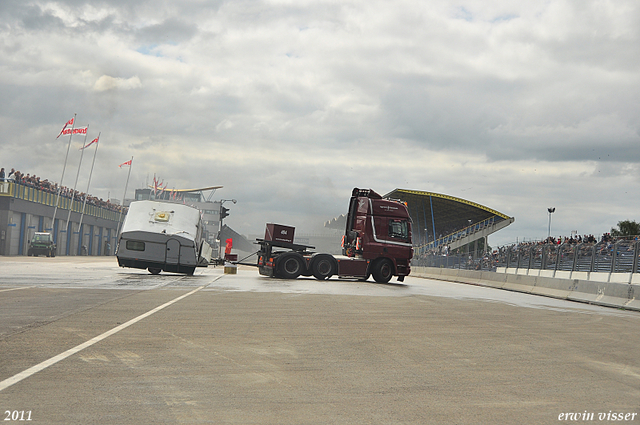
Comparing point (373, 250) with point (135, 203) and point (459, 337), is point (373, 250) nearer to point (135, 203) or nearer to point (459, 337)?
point (135, 203)

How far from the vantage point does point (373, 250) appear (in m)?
28.3

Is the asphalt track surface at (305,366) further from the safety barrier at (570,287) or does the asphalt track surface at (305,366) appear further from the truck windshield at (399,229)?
the truck windshield at (399,229)

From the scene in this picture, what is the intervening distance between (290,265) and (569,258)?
39.8ft

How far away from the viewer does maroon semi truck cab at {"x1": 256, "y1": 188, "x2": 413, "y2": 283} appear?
92.5 ft

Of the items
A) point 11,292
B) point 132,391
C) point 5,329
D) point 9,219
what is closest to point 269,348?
point 132,391

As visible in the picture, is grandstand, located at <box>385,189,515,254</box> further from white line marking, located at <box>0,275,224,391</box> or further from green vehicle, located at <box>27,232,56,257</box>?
white line marking, located at <box>0,275,224,391</box>

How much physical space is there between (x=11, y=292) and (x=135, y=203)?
1139 centimetres

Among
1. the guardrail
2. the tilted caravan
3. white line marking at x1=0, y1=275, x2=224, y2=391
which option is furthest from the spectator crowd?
white line marking at x1=0, y1=275, x2=224, y2=391

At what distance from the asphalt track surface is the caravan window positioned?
12.6 m

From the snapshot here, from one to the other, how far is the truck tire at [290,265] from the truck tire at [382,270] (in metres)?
3.26

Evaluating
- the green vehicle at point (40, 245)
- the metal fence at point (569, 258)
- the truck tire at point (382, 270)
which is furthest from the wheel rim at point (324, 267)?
the green vehicle at point (40, 245)

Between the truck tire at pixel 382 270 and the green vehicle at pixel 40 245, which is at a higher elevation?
the truck tire at pixel 382 270

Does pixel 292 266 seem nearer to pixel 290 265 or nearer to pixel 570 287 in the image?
pixel 290 265

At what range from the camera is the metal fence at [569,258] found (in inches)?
909
